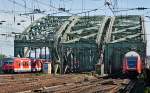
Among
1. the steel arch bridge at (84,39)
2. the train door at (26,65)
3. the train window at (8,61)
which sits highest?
the steel arch bridge at (84,39)

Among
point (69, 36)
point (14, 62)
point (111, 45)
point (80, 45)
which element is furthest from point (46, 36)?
point (14, 62)

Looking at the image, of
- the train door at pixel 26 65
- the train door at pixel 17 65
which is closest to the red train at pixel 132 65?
the train door at pixel 17 65

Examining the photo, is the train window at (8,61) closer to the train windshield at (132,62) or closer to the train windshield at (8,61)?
the train windshield at (8,61)

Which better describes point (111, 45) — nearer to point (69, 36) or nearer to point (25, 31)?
point (69, 36)

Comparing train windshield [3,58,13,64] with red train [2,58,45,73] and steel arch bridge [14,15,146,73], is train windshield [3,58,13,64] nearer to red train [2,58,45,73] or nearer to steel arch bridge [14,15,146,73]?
red train [2,58,45,73]

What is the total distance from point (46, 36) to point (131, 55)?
122ft

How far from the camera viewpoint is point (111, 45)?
254ft

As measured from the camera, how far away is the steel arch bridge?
7650cm

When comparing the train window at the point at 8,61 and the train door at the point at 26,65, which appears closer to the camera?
the train window at the point at 8,61

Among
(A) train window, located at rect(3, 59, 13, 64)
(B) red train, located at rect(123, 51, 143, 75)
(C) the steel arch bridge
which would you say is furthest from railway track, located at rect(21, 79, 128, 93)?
(C) the steel arch bridge

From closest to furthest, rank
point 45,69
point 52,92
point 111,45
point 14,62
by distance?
point 52,92 < point 14,62 < point 45,69 < point 111,45

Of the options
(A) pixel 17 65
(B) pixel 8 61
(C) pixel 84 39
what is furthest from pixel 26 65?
A: (C) pixel 84 39

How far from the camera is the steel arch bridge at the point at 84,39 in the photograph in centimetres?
7650

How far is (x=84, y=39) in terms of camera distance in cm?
8250
